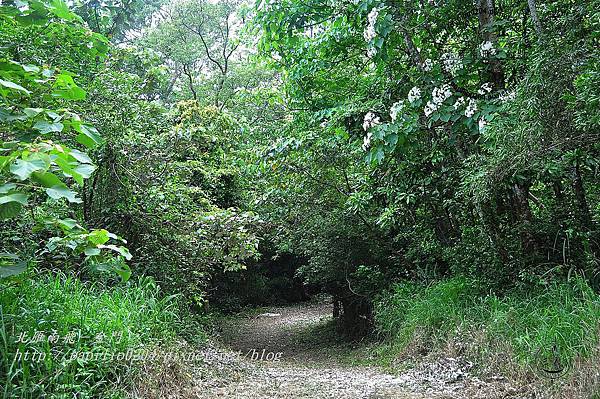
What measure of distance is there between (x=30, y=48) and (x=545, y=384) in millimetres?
4846

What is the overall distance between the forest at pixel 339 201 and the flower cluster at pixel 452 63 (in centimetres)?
3

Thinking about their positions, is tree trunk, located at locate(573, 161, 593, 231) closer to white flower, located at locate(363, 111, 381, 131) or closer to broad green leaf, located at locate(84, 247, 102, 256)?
white flower, located at locate(363, 111, 381, 131)

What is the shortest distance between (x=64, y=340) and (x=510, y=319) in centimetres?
359

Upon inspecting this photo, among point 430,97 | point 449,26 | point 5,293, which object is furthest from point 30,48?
point 449,26

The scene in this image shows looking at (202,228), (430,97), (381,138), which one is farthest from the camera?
(202,228)

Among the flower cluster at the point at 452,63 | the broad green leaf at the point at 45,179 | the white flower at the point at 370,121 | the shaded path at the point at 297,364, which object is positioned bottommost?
the shaded path at the point at 297,364

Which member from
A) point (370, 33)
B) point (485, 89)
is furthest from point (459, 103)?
point (370, 33)

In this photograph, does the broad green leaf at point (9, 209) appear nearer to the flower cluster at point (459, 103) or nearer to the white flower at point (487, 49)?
the flower cluster at point (459, 103)

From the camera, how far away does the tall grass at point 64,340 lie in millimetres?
2609

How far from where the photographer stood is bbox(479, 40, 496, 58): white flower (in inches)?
189

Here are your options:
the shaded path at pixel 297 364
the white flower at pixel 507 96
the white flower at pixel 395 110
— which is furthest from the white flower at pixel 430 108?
the shaded path at pixel 297 364

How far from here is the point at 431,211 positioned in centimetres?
711

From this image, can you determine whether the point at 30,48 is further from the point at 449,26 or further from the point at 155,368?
the point at 449,26

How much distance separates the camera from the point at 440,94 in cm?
475
